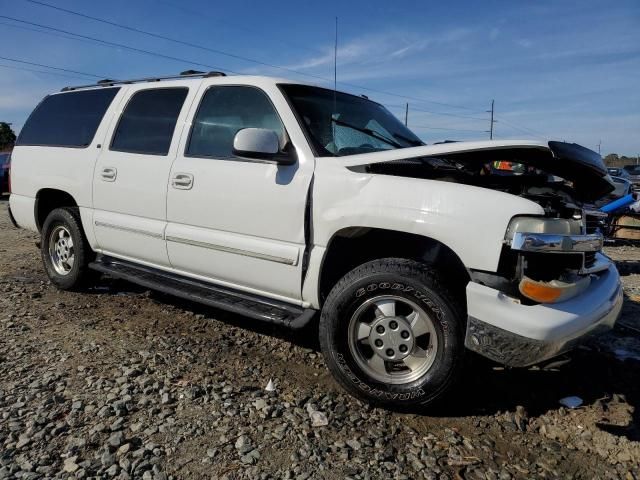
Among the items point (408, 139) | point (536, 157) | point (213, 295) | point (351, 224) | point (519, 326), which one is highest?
point (408, 139)

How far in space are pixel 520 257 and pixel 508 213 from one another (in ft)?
0.76

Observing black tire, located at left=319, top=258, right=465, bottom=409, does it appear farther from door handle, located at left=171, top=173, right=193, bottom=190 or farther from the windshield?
door handle, located at left=171, top=173, right=193, bottom=190

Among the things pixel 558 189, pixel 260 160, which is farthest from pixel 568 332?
→ pixel 260 160

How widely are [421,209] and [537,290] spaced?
2.36ft

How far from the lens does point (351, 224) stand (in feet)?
10.1

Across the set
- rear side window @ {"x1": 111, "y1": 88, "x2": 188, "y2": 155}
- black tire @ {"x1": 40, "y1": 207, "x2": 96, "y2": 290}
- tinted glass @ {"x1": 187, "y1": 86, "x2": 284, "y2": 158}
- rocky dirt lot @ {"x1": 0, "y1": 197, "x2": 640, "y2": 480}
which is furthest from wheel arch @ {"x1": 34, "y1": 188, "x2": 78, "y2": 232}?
tinted glass @ {"x1": 187, "y1": 86, "x2": 284, "y2": 158}

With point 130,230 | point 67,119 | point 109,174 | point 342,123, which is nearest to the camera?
point 342,123

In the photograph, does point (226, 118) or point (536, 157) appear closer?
point (536, 157)

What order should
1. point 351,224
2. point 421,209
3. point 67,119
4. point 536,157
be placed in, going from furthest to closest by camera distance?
point 67,119 < point 351,224 < point 536,157 < point 421,209

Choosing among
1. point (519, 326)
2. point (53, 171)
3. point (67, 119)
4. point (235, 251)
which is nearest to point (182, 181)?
point (235, 251)

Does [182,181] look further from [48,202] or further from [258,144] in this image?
[48,202]

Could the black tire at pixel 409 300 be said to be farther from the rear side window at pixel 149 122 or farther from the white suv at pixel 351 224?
the rear side window at pixel 149 122

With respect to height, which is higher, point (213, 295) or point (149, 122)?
point (149, 122)

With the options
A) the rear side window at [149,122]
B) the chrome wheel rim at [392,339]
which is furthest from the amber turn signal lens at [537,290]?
the rear side window at [149,122]
